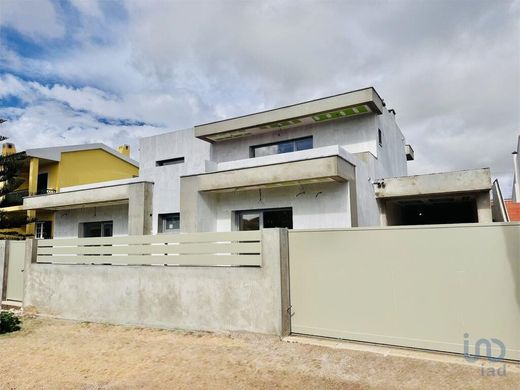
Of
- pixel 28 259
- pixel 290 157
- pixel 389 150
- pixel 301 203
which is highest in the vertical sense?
pixel 389 150

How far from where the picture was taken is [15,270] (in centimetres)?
1060

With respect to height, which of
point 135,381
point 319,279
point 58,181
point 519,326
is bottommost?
point 135,381

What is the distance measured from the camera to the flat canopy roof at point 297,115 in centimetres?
1173

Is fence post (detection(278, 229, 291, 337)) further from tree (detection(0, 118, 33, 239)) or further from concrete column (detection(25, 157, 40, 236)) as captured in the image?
concrete column (detection(25, 157, 40, 236))

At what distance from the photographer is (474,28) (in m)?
9.84

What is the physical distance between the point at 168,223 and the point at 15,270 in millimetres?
4852

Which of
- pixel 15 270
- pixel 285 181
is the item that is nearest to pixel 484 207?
pixel 285 181

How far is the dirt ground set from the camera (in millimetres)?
4348

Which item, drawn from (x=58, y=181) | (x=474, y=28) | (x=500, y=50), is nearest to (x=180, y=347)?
(x=474, y=28)

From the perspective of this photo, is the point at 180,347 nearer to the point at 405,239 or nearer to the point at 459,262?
the point at 405,239

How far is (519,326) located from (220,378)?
13.3ft

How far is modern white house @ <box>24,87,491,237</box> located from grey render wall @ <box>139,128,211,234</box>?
0.04m

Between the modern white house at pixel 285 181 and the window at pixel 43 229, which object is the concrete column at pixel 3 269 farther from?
the window at pixel 43 229

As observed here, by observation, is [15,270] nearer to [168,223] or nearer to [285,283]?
[168,223]
